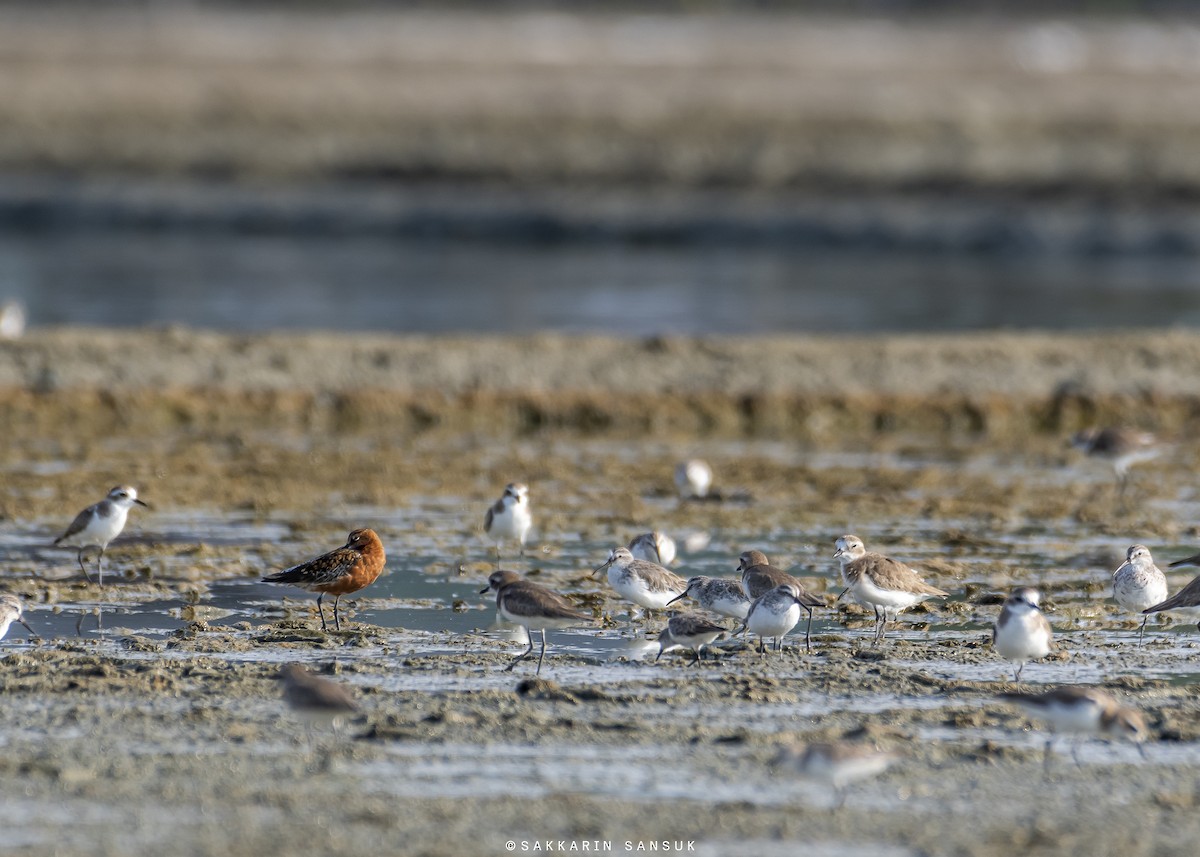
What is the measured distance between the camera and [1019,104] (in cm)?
6512

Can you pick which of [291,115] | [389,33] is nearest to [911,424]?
[291,115]

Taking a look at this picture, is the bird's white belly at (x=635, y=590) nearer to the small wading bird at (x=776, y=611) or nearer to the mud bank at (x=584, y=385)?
the small wading bird at (x=776, y=611)

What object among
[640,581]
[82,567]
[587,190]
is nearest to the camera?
[640,581]

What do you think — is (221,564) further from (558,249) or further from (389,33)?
(389,33)

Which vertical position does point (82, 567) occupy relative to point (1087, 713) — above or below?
above

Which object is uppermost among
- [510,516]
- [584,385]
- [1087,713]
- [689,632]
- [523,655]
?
[584,385]

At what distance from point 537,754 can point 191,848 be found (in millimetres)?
2263

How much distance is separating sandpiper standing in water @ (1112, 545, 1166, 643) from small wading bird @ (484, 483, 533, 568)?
16.2 ft

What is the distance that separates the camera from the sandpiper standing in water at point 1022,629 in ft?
36.6

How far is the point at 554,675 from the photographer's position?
11.8m

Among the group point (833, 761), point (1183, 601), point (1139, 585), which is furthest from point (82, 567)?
point (1183, 601)

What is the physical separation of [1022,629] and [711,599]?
2.62 meters

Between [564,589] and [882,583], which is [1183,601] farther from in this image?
[564,589]

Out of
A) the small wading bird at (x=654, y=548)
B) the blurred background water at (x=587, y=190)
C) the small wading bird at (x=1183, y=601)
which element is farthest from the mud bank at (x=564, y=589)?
the blurred background water at (x=587, y=190)
